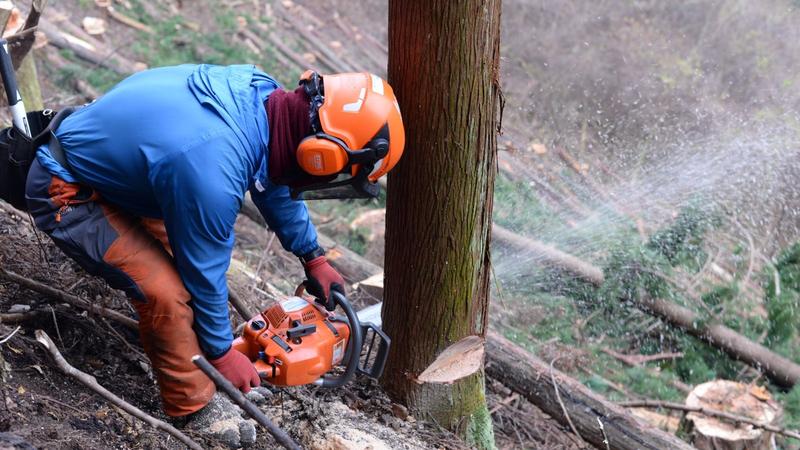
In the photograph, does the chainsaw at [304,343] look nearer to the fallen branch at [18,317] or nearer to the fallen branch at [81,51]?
the fallen branch at [18,317]

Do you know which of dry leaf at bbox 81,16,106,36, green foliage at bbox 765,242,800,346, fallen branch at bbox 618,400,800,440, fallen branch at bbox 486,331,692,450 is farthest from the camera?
dry leaf at bbox 81,16,106,36

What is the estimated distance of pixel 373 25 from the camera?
451 inches

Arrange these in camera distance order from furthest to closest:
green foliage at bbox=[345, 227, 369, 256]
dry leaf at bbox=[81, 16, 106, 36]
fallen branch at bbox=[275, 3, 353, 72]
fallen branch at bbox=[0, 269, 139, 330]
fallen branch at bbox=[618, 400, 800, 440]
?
fallen branch at bbox=[275, 3, 353, 72] < dry leaf at bbox=[81, 16, 106, 36] < green foliage at bbox=[345, 227, 369, 256] < fallen branch at bbox=[618, 400, 800, 440] < fallen branch at bbox=[0, 269, 139, 330]

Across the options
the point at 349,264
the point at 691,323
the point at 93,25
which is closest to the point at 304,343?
the point at 349,264

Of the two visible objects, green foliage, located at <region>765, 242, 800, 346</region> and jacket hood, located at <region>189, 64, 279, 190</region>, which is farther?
green foliage, located at <region>765, 242, 800, 346</region>

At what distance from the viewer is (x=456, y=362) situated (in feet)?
10.0

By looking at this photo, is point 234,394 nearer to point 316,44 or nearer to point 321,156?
point 321,156

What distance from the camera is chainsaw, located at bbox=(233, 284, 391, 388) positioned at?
2.73 meters

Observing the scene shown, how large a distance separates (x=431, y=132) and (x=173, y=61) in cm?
693

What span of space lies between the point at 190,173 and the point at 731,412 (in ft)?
11.6

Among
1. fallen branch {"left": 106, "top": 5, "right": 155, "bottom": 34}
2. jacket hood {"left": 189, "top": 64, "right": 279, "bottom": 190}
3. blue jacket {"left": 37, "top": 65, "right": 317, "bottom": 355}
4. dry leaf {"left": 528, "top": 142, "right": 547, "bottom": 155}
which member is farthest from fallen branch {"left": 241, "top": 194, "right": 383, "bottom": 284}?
fallen branch {"left": 106, "top": 5, "right": 155, "bottom": 34}

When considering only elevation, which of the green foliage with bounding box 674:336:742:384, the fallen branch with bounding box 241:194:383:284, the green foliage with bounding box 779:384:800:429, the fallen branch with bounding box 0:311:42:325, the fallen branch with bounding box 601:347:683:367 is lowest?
the fallen branch with bounding box 601:347:683:367

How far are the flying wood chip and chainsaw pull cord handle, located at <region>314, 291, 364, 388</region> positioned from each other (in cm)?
32

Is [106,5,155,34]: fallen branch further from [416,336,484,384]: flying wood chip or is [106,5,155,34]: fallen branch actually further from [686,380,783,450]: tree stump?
[686,380,783,450]: tree stump
